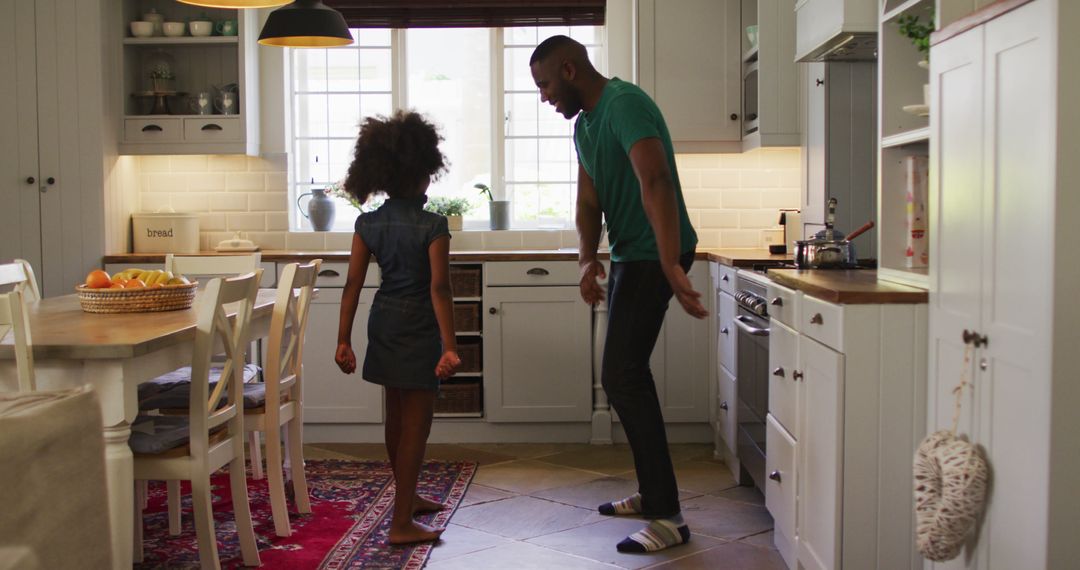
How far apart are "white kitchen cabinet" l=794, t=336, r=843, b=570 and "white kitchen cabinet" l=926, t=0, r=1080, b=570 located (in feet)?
→ 0.83

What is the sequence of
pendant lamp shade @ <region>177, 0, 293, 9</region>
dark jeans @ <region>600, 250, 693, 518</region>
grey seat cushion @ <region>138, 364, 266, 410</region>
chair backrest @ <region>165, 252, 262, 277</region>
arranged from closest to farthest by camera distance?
dark jeans @ <region>600, 250, 693, 518</region> < grey seat cushion @ <region>138, 364, 266, 410</region> < pendant lamp shade @ <region>177, 0, 293, 9</region> < chair backrest @ <region>165, 252, 262, 277</region>

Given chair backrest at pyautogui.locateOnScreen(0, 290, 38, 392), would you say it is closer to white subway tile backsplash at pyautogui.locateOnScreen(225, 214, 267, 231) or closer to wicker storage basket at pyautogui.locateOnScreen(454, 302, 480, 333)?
wicker storage basket at pyautogui.locateOnScreen(454, 302, 480, 333)

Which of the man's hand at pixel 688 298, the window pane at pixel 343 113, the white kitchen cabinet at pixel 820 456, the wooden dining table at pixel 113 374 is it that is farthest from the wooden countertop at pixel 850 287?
the window pane at pixel 343 113

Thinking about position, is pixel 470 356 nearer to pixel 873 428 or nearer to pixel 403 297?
pixel 403 297

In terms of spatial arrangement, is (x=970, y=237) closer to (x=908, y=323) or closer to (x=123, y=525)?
(x=908, y=323)

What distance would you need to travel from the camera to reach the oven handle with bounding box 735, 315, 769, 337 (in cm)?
367

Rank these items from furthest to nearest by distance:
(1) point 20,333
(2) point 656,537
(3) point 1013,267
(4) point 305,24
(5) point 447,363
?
(4) point 305,24
(2) point 656,537
(5) point 447,363
(1) point 20,333
(3) point 1013,267

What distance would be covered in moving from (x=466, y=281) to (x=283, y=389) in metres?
1.51

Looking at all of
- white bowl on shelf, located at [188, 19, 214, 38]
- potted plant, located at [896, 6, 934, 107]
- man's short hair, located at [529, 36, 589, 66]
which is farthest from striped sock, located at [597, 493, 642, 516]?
white bowl on shelf, located at [188, 19, 214, 38]

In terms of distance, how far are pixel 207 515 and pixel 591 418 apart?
2430mm

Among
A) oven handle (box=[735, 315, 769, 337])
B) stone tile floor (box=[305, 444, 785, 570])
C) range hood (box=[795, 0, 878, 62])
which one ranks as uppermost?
range hood (box=[795, 0, 878, 62])

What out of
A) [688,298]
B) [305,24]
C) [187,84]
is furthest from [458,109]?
[688,298]

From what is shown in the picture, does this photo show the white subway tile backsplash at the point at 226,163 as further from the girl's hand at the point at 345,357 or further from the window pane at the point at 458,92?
the girl's hand at the point at 345,357

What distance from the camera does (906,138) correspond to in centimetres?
283
